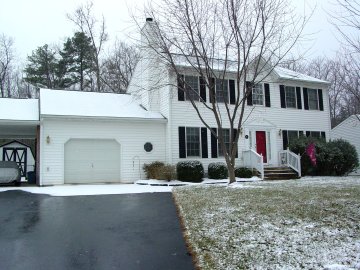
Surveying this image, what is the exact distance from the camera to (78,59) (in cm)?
3656

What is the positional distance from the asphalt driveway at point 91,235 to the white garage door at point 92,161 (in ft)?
19.6

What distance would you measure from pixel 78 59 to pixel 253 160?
77.7 ft

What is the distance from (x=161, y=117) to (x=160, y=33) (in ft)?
18.5

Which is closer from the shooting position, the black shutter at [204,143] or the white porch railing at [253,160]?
the white porch railing at [253,160]

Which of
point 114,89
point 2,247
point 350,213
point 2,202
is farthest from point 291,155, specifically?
point 114,89

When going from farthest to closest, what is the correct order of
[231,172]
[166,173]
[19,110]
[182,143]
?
1. [182,143]
2. [19,110]
3. [166,173]
4. [231,172]

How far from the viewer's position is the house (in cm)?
1711

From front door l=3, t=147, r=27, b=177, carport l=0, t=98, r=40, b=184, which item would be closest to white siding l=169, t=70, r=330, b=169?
carport l=0, t=98, r=40, b=184

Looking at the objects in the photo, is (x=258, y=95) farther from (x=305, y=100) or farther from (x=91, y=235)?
(x=91, y=235)

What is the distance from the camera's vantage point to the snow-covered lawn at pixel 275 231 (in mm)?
5449

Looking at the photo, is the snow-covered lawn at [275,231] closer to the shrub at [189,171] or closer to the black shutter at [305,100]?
the shrub at [189,171]

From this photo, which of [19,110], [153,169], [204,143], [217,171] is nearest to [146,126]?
[153,169]

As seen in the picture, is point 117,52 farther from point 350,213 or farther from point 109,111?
point 350,213

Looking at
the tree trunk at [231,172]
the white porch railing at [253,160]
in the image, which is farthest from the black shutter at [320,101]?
the tree trunk at [231,172]
